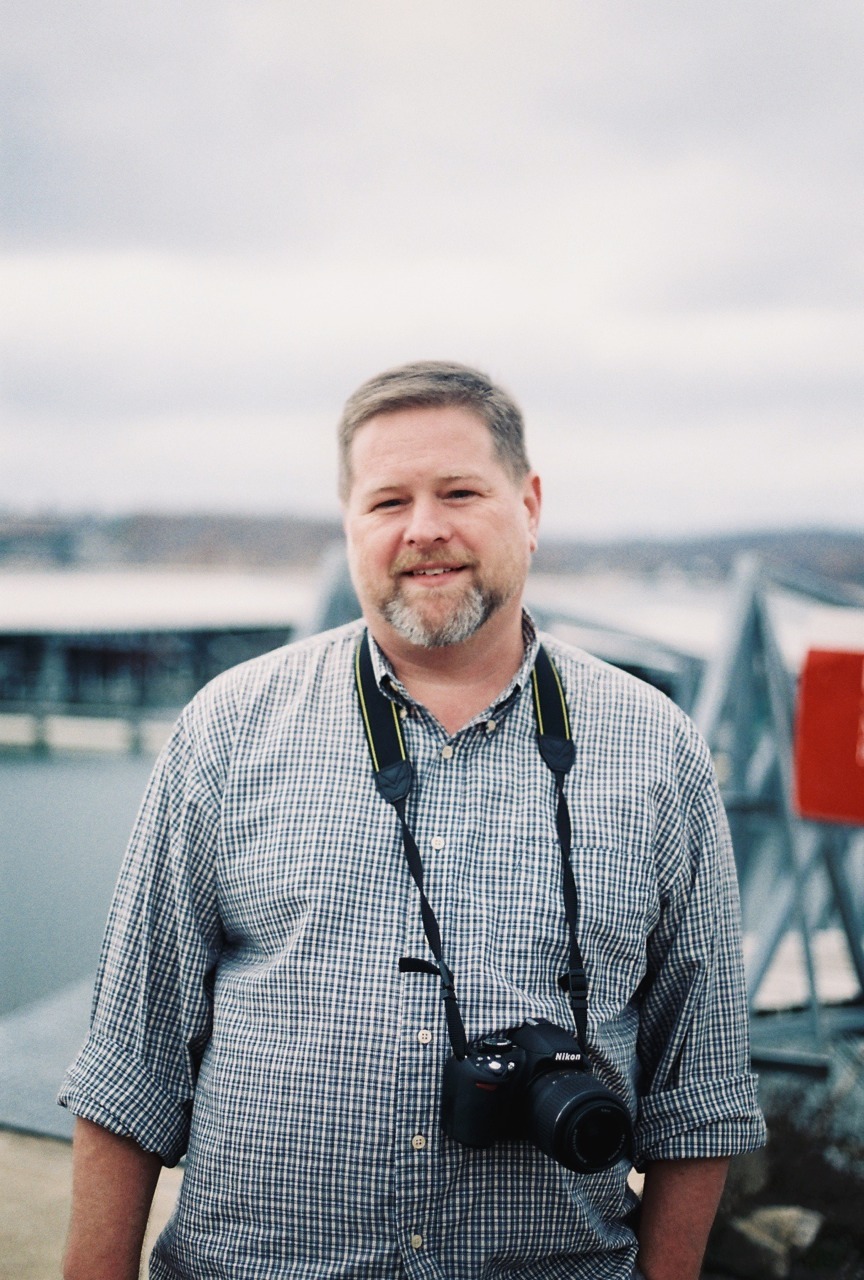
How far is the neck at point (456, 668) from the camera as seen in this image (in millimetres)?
1409

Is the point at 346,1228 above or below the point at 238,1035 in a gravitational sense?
below

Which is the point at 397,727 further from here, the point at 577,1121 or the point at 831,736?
the point at 831,736

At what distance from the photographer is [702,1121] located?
134 centimetres

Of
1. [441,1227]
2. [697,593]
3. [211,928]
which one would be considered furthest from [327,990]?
[697,593]

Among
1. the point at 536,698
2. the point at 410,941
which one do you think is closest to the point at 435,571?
the point at 536,698

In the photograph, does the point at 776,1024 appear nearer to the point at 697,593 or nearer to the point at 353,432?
the point at 697,593

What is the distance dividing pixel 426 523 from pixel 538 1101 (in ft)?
2.36

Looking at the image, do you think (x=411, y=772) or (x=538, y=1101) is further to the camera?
(x=411, y=772)

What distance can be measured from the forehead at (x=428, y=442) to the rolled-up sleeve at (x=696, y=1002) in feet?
1.65

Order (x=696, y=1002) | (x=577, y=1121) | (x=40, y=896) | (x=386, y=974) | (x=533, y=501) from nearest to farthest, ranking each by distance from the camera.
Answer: (x=577, y=1121)
(x=386, y=974)
(x=696, y=1002)
(x=533, y=501)
(x=40, y=896)

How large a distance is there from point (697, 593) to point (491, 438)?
229 centimetres

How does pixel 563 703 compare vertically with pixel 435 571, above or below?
below

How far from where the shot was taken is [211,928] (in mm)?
1344

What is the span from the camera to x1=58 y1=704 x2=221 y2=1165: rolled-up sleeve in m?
1.30
